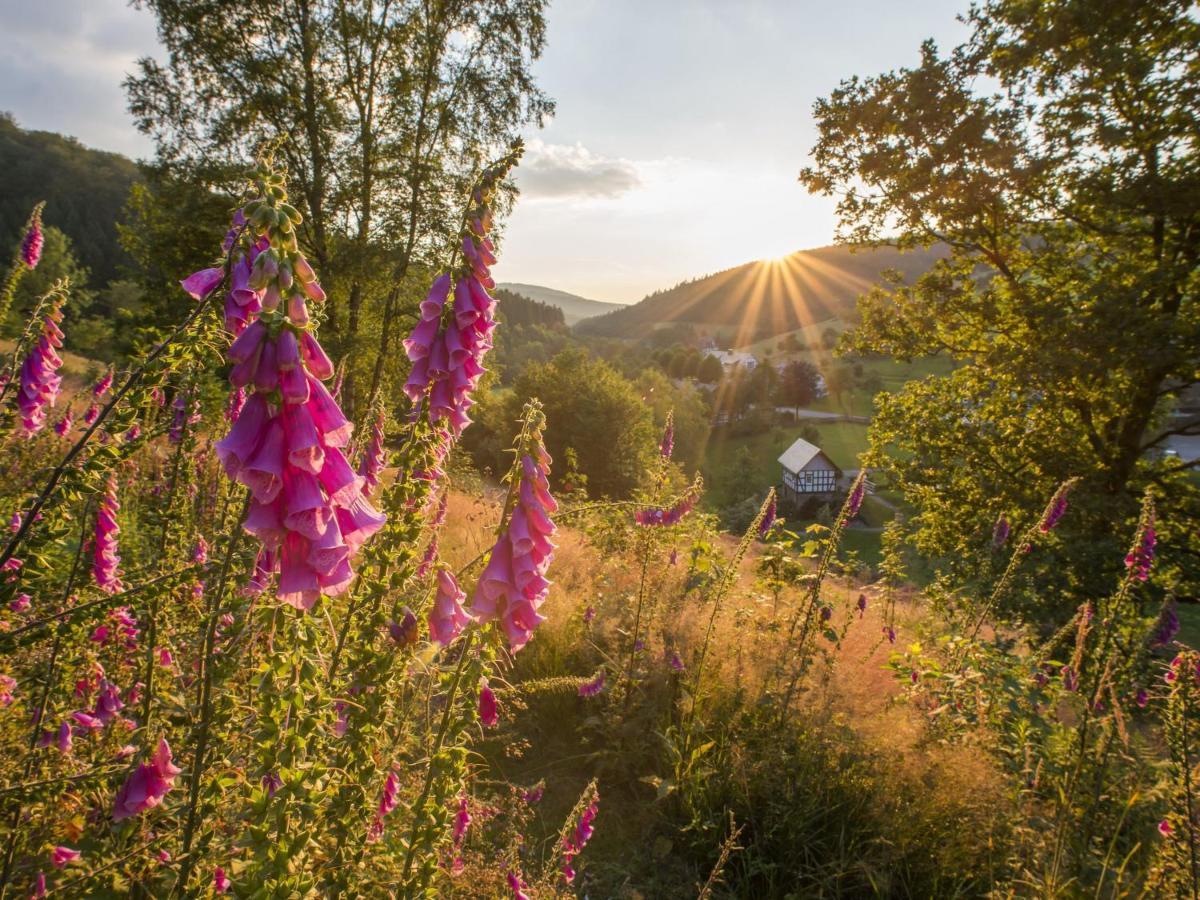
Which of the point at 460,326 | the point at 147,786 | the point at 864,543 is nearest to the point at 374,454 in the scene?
the point at 460,326

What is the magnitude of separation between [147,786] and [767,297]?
157829mm

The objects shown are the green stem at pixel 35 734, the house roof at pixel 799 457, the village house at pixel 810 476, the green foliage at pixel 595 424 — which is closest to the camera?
the green stem at pixel 35 734

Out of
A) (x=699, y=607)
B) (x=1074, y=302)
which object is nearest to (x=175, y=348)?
(x=699, y=607)

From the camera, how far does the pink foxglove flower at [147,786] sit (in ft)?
5.90

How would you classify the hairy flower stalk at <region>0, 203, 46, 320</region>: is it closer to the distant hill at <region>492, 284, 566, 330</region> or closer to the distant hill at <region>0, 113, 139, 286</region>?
the distant hill at <region>0, 113, 139, 286</region>

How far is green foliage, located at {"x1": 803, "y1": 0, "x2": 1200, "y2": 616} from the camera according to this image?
23.7ft

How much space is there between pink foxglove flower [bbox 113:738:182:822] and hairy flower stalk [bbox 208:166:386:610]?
1.17 metres

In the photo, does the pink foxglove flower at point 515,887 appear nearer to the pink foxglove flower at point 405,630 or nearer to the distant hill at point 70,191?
the pink foxglove flower at point 405,630

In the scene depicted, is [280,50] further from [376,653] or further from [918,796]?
[918,796]

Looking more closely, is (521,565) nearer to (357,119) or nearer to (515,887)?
(515,887)

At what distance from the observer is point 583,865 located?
11.2 feet

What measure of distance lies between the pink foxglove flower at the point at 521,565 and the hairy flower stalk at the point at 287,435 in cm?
60

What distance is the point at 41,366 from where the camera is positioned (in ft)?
8.52

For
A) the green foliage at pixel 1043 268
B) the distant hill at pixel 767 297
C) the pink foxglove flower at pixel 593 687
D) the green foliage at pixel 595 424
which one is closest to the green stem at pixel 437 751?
the pink foxglove flower at pixel 593 687
